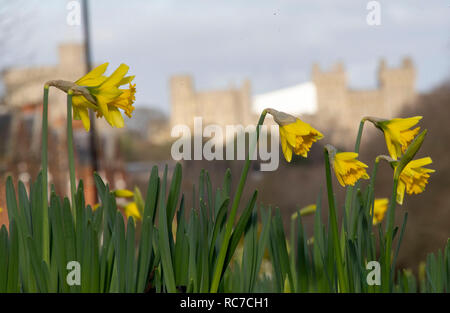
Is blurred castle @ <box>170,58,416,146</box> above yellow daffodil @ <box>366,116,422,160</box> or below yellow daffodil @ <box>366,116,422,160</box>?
above

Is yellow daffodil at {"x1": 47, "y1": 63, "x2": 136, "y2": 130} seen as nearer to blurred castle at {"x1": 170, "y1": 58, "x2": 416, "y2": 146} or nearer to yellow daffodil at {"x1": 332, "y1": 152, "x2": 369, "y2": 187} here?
yellow daffodil at {"x1": 332, "y1": 152, "x2": 369, "y2": 187}

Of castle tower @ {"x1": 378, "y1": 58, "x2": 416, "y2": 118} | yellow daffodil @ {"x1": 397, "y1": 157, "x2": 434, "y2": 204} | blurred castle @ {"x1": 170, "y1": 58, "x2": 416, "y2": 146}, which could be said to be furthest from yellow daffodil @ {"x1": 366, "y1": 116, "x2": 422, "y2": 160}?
castle tower @ {"x1": 378, "y1": 58, "x2": 416, "y2": 118}

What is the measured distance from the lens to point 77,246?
1.64ft

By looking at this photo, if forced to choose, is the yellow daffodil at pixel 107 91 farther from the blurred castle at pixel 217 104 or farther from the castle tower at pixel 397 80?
the castle tower at pixel 397 80

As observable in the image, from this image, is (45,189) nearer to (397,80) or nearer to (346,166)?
(346,166)

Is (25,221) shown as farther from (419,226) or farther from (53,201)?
(419,226)

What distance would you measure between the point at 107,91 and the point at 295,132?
0.54ft

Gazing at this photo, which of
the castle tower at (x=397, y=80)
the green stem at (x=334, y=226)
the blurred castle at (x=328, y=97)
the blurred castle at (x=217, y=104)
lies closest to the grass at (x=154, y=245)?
the green stem at (x=334, y=226)

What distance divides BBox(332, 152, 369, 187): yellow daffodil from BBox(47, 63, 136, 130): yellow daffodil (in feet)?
0.60

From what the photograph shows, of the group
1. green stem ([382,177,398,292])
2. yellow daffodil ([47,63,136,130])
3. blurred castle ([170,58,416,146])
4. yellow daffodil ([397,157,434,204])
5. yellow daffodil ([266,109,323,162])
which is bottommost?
green stem ([382,177,398,292])

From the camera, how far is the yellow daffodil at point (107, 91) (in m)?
0.48

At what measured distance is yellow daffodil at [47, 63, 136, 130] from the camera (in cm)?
48

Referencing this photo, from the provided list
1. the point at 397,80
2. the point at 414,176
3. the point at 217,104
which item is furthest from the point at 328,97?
A: the point at 414,176
